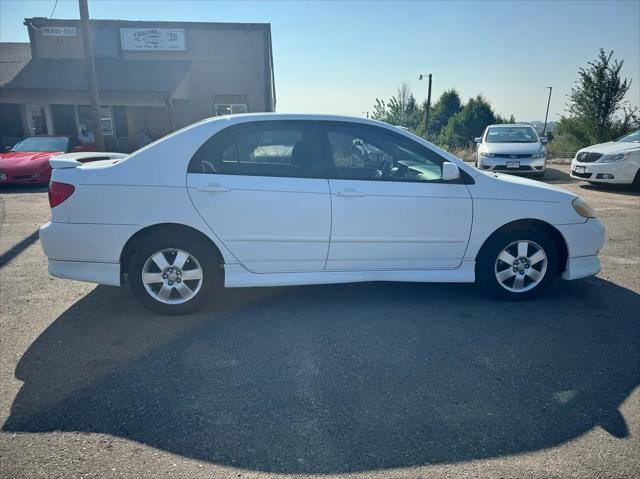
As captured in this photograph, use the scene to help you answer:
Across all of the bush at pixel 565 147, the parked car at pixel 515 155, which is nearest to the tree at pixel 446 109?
the bush at pixel 565 147

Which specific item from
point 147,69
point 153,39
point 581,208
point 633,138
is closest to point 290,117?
point 581,208

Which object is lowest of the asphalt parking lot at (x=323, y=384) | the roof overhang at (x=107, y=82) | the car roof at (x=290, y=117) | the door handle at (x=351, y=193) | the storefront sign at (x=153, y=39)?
the asphalt parking lot at (x=323, y=384)

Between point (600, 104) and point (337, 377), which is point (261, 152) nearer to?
point (337, 377)

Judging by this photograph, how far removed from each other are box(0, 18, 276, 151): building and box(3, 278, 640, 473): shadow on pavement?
64.2 ft

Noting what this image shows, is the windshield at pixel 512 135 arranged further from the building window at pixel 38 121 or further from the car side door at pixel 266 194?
the building window at pixel 38 121

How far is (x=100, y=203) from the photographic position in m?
3.58

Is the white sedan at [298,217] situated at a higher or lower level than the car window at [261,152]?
lower

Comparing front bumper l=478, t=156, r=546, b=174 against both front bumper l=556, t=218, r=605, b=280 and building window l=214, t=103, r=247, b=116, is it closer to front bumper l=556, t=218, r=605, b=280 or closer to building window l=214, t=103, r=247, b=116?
front bumper l=556, t=218, r=605, b=280

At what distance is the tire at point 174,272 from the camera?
143 inches

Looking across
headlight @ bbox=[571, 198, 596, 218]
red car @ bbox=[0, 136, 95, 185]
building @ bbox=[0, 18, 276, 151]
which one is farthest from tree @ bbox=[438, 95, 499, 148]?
headlight @ bbox=[571, 198, 596, 218]

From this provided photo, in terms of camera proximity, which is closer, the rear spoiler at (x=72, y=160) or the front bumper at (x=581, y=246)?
the rear spoiler at (x=72, y=160)

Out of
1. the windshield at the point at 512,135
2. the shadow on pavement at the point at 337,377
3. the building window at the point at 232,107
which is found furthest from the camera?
the building window at the point at 232,107

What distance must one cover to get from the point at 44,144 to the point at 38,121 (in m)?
10.5

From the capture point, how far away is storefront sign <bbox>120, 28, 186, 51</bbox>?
22.3m
